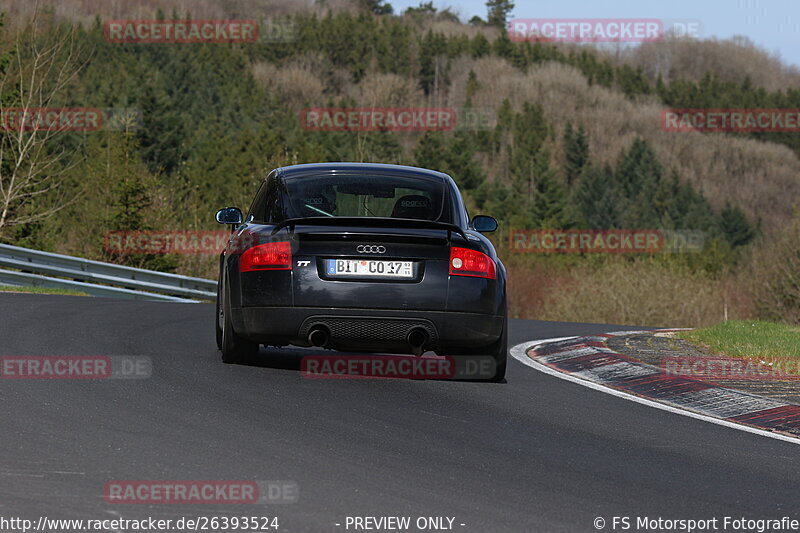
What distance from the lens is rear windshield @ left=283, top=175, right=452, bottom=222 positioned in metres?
8.87

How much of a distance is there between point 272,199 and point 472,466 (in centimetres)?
418

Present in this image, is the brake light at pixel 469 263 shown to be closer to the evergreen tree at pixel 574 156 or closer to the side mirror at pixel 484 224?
the side mirror at pixel 484 224

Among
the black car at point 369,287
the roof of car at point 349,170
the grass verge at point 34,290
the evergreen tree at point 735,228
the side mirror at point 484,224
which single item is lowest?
the evergreen tree at point 735,228

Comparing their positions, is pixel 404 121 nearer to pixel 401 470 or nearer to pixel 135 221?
pixel 135 221

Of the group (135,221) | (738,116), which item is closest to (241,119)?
(135,221)

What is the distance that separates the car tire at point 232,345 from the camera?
8.78 metres

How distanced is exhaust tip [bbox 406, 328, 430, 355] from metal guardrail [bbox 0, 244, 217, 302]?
13.6 meters

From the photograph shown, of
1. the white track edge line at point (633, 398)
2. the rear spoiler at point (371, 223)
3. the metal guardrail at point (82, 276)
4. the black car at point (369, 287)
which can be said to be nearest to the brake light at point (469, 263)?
the black car at point (369, 287)

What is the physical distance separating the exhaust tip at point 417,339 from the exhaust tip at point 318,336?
0.59 m

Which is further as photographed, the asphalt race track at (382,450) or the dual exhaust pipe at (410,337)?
the dual exhaust pipe at (410,337)

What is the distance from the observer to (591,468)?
5.57 meters

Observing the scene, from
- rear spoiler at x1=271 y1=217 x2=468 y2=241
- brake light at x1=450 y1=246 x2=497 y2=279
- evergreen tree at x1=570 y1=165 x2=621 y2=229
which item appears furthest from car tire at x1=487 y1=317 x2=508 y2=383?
evergreen tree at x1=570 y1=165 x2=621 y2=229

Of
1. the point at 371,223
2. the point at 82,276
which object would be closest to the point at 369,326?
A: the point at 371,223

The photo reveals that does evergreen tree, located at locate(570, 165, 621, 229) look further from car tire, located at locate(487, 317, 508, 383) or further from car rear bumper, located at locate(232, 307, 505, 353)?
car rear bumper, located at locate(232, 307, 505, 353)
